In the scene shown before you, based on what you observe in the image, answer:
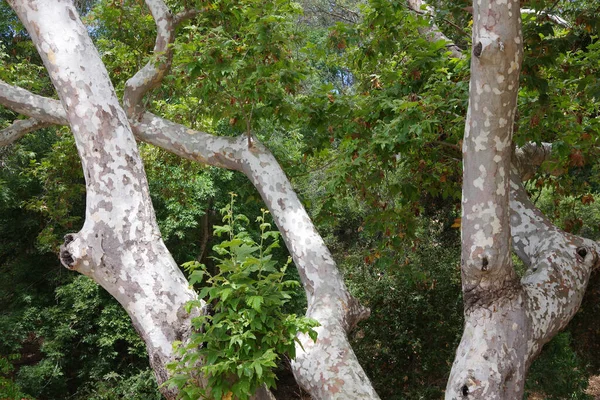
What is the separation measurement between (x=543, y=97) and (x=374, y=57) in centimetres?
181

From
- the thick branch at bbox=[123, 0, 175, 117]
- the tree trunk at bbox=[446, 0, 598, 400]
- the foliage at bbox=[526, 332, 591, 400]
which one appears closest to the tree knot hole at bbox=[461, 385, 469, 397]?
the tree trunk at bbox=[446, 0, 598, 400]

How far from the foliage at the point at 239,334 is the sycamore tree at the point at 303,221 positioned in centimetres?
22

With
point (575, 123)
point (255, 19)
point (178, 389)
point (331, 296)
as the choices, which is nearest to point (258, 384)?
point (178, 389)

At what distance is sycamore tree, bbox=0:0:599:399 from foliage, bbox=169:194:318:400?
0.71 ft

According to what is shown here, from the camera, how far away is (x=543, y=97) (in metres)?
3.96

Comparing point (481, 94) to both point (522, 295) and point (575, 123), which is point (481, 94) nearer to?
point (522, 295)

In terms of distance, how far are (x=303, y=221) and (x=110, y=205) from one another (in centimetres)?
170

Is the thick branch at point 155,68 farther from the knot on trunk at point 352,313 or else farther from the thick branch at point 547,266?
the thick branch at point 547,266

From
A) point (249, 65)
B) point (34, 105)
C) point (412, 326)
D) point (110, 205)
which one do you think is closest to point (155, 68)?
point (249, 65)

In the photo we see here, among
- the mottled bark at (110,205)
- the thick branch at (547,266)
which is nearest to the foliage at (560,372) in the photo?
the thick branch at (547,266)

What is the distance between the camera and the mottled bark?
8.24 ft

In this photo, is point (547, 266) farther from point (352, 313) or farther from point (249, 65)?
point (249, 65)

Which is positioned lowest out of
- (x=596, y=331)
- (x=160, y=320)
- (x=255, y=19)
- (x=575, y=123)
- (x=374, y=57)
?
(x=596, y=331)

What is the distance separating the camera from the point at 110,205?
2.65 meters
